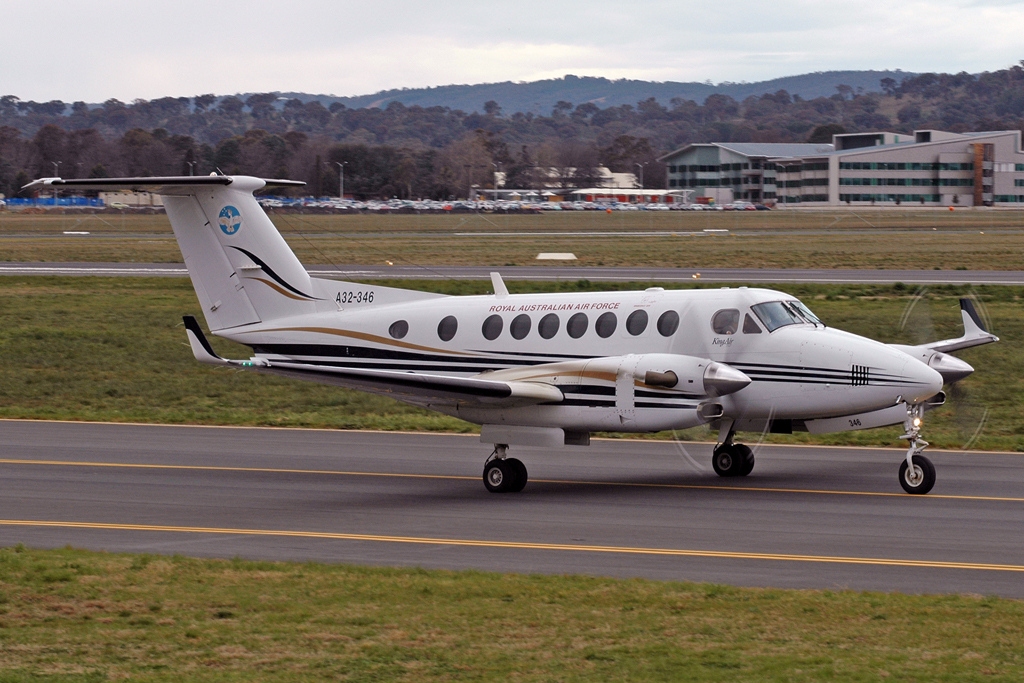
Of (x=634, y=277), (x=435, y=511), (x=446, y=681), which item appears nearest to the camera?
(x=446, y=681)

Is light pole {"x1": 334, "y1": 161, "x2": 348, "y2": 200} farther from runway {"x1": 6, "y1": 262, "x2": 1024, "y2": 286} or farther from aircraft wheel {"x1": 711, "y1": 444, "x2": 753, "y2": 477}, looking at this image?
aircraft wheel {"x1": 711, "y1": 444, "x2": 753, "y2": 477}

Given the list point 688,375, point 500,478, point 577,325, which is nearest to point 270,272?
point 577,325

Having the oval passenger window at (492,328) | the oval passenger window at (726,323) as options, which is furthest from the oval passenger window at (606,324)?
the oval passenger window at (492,328)

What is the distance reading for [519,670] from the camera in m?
9.25

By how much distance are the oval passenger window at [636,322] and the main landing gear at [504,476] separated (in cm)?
254

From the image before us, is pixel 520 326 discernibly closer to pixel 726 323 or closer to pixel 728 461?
pixel 726 323

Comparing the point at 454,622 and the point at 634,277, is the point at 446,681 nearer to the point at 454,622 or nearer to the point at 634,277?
the point at 454,622

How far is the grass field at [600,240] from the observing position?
65188mm

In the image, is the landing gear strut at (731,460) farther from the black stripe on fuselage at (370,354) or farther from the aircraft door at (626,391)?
the black stripe on fuselage at (370,354)

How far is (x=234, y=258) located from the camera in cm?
2109

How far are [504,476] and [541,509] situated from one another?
54.8 inches

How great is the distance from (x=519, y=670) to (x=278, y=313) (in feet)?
41.8

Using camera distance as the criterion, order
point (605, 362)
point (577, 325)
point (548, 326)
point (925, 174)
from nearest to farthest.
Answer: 1. point (605, 362)
2. point (577, 325)
3. point (548, 326)
4. point (925, 174)

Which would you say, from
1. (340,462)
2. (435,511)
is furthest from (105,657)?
(340,462)
